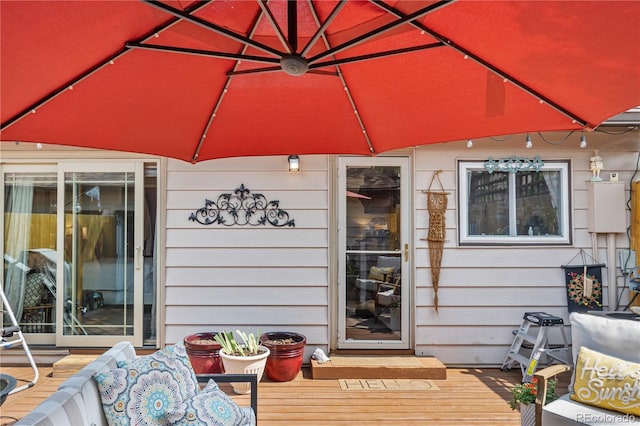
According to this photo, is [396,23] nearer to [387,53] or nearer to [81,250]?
[387,53]

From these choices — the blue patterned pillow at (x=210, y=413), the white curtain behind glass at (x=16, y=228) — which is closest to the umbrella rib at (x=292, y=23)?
the blue patterned pillow at (x=210, y=413)

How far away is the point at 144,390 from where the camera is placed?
1.83 meters

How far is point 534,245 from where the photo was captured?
4.11m

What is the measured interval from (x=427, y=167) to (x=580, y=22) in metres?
2.82

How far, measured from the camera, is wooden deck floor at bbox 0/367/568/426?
2984mm

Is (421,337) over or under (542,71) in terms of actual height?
under

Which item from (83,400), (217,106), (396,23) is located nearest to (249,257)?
(217,106)

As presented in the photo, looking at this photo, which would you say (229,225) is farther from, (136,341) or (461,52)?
(461,52)

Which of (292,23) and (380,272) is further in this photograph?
(380,272)

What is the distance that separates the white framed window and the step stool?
30.1 inches

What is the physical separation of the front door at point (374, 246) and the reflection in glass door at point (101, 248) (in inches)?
80.1

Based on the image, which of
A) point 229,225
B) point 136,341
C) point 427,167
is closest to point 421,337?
point 427,167

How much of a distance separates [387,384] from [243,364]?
1.22 metres

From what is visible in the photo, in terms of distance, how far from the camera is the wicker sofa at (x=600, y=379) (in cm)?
227
